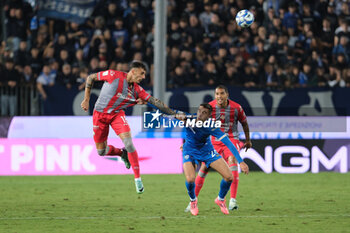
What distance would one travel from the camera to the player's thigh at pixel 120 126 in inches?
416

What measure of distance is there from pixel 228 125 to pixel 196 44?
7.83 metres

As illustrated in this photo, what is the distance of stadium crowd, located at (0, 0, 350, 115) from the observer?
57.2ft

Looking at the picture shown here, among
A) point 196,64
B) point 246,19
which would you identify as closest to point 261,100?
Result: point 196,64

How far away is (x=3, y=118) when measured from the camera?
16.1 m

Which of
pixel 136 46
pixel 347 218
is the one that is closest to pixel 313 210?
pixel 347 218

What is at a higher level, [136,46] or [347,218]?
[136,46]

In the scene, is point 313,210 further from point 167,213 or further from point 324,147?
point 324,147

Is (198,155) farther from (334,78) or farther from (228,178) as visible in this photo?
(334,78)

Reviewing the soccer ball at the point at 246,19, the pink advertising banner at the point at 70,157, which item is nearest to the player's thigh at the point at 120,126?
the soccer ball at the point at 246,19

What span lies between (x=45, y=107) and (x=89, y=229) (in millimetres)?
8051

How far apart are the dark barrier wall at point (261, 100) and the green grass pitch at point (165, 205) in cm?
152

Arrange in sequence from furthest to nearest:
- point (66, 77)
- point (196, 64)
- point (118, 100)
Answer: point (196, 64)
point (66, 77)
point (118, 100)

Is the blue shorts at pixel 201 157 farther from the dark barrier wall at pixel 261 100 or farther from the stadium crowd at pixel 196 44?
the stadium crowd at pixel 196 44

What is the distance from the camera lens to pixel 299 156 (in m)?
16.3
